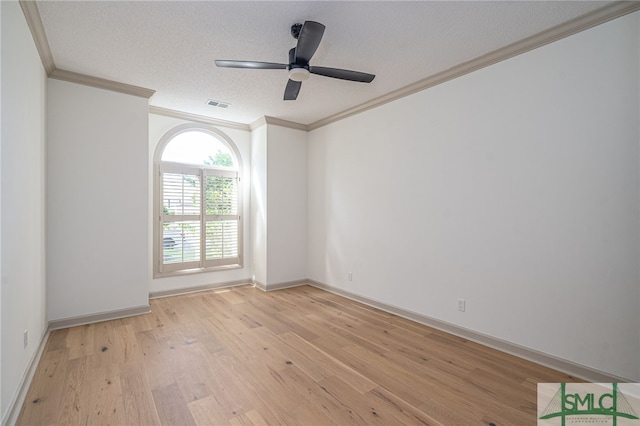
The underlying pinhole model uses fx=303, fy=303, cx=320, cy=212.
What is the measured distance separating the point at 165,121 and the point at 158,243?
1.80 m

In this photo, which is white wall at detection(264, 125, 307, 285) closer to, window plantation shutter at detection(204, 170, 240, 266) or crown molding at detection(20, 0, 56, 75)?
window plantation shutter at detection(204, 170, 240, 266)

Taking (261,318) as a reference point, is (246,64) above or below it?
above

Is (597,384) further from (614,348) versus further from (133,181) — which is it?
(133,181)

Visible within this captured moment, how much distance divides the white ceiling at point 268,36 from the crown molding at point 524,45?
0.20 ft

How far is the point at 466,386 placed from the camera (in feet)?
7.23

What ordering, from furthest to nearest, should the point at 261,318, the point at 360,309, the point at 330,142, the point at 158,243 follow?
the point at 330,142, the point at 158,243, the point at 360,309, the point at 261,318

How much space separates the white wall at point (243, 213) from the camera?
4.37 metres

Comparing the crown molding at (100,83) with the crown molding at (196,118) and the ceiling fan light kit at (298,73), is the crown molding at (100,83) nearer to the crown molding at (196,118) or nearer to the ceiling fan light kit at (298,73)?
the crown molding at (196,118)

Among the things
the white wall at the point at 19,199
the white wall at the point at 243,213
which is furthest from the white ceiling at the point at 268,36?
the white wall at the point at 243,213

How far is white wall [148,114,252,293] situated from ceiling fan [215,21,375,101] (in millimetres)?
2337

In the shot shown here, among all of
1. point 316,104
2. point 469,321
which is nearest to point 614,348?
point 469,321

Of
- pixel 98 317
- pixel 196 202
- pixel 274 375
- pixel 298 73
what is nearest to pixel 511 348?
pixel 274 375

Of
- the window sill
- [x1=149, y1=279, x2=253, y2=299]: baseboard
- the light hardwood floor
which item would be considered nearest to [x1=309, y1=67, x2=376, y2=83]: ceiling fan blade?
the light hardwood floor

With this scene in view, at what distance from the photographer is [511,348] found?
2689 mm
